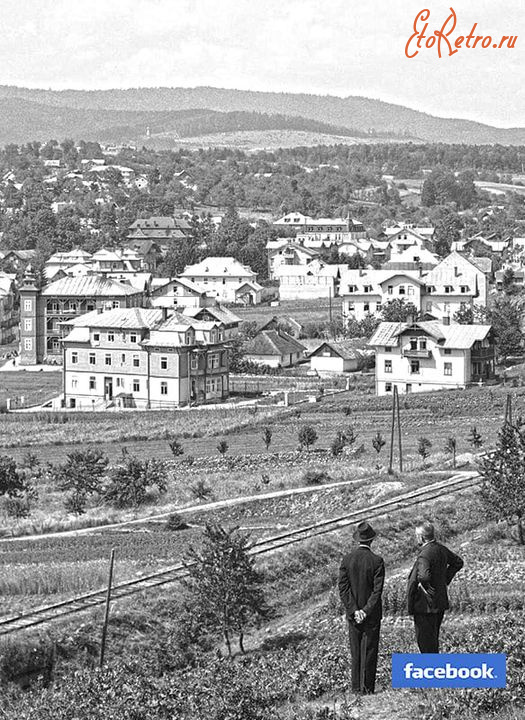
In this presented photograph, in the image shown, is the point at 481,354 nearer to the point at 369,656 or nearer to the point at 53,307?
the point at 53,307

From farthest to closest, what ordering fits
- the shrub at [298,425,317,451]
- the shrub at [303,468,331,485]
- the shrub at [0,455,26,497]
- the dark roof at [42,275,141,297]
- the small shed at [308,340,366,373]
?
1. the dark roof at [42,275,141,297]
2. the small shed at [308,340,366,373]
3. the shrub at [298,425,317,451]
4. the shrub at [303,468,331,485]
5. the shrub at [0,455,26,497]

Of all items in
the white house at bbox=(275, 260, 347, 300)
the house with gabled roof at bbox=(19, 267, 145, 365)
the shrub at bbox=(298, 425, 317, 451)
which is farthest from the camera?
the white house at bbox=(275, 260, 347, 300)

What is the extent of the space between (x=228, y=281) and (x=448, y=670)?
8014 cm

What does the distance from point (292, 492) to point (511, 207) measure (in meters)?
134

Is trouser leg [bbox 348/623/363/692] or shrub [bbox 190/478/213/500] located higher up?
trouser leg [bbox 348/623/363/692]

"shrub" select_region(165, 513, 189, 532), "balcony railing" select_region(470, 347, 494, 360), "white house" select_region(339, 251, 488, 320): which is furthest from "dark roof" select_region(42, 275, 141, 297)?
"shrub" select_region(165, 513, 189, 532)

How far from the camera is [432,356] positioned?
176 ft

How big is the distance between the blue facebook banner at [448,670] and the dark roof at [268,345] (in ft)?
175

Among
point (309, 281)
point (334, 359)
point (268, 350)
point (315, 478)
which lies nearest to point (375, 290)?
point (268, 350)

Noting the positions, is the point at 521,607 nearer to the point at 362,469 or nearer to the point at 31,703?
the point at 31,703

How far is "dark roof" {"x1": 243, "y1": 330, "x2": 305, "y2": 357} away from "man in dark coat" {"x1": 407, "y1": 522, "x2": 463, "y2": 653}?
52.5 m

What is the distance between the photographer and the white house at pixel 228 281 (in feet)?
291

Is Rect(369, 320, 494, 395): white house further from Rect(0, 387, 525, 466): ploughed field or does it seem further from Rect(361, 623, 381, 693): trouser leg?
Rect(361, 623, 381, 693): trouser leg

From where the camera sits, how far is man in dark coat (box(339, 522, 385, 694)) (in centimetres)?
1084
